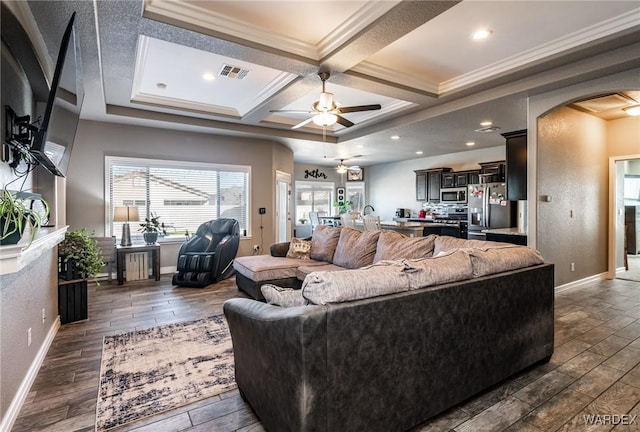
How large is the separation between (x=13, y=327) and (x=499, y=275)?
3.14 metres

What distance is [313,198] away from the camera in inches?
468

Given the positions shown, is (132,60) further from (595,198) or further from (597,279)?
(597,279)

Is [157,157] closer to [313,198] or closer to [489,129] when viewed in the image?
[489,129]

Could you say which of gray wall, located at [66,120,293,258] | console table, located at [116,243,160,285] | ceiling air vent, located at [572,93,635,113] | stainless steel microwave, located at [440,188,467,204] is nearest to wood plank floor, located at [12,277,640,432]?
console table, located at [116,243,160,285]

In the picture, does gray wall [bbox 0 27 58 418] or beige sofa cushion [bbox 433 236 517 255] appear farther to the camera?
beige sofa cushion [bbox 433 236 517 255]

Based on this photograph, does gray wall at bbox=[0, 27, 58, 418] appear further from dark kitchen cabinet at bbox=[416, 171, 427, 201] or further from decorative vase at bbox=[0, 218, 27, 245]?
dark kitchen cabinet at bbox=[416, 171, 427, 201]

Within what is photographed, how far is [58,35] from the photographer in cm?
271

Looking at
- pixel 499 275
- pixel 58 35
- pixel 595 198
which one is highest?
pixel 58 35

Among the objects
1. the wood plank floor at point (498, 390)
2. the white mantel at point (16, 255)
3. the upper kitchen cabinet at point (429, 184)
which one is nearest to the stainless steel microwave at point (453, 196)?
the upper kitchen cabinet at point (429, 184)

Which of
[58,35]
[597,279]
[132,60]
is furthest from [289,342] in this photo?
[597,279]

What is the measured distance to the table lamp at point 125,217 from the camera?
17.5ft

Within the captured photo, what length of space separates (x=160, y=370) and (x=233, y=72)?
3.36 meters

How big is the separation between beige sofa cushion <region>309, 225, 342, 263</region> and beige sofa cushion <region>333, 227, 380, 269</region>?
12 centimetres

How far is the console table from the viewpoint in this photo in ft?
17.4
